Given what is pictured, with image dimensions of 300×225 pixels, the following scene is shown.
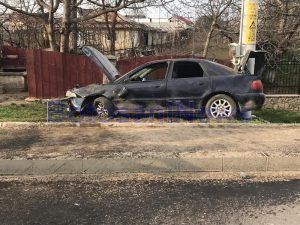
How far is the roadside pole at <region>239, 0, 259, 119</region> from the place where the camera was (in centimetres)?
896

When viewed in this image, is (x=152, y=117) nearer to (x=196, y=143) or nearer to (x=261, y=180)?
(x=196, y=143)

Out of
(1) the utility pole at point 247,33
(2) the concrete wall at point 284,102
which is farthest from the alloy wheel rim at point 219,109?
(2) the concrete wall at point 284,102

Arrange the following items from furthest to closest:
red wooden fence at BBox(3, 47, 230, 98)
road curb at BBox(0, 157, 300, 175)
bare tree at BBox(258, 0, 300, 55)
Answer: bare tree at BBox(258, 0, 300, 55)
red wooden fence at BBox(3, 47, 230, 98)
road curb at BBox(0, 157, 300, 175)

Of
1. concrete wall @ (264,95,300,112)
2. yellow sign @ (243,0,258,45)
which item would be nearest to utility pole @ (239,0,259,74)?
yellow sign @ (243,0,258,45)

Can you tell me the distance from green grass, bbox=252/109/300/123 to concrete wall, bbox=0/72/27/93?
26.7 feet

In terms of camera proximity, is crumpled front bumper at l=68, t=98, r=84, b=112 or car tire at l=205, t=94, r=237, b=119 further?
crumpled front bumper at l=68, t=98, r=84, b=112

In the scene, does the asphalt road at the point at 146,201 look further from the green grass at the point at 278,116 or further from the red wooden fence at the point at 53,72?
the red wooden fence at the point at 53,72

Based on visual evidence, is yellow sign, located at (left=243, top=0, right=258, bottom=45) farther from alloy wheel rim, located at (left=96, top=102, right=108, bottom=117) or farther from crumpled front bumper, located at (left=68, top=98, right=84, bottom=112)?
crumpled front bumper, located at (left=68, top=98, right=84, bottom=112)

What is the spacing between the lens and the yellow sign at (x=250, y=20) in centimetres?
894

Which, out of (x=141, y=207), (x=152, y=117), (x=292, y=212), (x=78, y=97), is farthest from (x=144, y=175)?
(x=78, y=97)

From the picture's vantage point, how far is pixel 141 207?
446 centimetres

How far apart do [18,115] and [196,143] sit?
16.5ft

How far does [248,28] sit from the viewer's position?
9.07m

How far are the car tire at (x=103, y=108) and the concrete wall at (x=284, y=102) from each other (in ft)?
25.9
